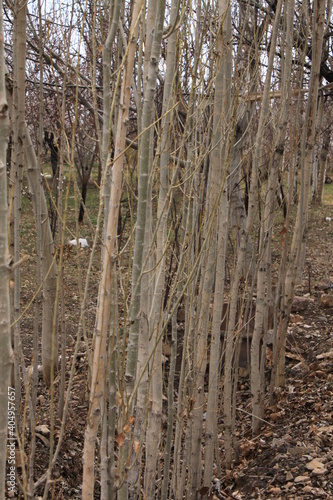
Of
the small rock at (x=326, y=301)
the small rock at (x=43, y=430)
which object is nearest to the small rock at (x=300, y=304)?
the small rock at (x=326, y=301)

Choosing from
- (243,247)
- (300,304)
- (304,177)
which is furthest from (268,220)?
(300,304)

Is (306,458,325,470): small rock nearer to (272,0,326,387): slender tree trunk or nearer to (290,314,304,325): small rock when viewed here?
(272,0,326,387): slender tree trunk

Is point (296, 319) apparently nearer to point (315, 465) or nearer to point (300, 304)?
point (300, 304)

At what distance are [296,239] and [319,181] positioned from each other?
15.1m

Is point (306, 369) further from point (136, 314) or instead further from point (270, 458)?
point (136, 314)

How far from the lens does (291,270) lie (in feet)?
13.1

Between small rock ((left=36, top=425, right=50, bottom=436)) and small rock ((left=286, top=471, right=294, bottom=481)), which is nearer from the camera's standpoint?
small rock ((left=286, top=471, right=294, bottom=481))

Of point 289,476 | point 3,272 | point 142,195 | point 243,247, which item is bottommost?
point 289,476

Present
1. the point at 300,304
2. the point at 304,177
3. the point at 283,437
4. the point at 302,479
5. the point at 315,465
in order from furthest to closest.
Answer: the point at 300,304
the point at 283,437
the point at 304,177
the point at 315,465
the point at 302,479

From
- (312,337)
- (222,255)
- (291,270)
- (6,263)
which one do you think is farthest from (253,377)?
(6,263)

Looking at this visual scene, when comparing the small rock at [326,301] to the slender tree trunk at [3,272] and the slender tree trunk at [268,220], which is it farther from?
the slender tree trunk at [3,272]

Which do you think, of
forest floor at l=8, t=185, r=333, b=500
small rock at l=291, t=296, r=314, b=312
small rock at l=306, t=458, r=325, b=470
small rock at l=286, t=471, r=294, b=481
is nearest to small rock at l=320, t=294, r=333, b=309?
small rock at l=291, t=296, r=314, b=312

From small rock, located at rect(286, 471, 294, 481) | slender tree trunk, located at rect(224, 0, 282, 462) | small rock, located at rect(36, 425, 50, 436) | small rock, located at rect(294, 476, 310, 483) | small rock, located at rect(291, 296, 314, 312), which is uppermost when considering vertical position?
slender tree trunk, located at rect(224, 0, 282, 462)

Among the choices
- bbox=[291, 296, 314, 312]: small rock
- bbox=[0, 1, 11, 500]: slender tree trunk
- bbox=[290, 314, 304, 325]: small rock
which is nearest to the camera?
bbox=[0, 1, 11, 500]: slender tree trunk
